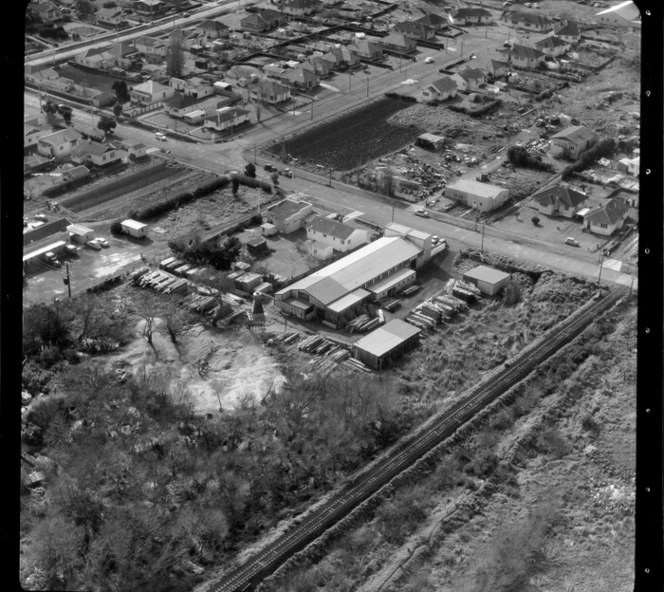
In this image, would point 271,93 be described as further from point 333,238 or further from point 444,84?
point 333,238

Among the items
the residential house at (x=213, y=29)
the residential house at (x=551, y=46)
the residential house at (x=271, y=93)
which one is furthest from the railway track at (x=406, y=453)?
the residential house at (x=213, y=29)

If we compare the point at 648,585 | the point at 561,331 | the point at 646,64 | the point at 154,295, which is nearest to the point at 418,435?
the point at 561,331

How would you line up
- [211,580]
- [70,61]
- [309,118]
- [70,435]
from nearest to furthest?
[211,580] → [70,435] → [309,118] → [70,61]

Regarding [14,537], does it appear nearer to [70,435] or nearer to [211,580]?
[211,580]

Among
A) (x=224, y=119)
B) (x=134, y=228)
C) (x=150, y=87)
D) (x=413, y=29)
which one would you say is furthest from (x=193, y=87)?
(x=413, y=29)

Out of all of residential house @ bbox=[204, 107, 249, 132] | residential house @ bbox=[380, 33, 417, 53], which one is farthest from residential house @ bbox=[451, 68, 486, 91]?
residential house @ bbox=[204, 107, 249, 132]

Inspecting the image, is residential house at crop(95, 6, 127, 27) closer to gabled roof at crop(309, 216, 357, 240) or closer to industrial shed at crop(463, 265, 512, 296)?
gabled roof at crop(309, 216, 357, 240)
